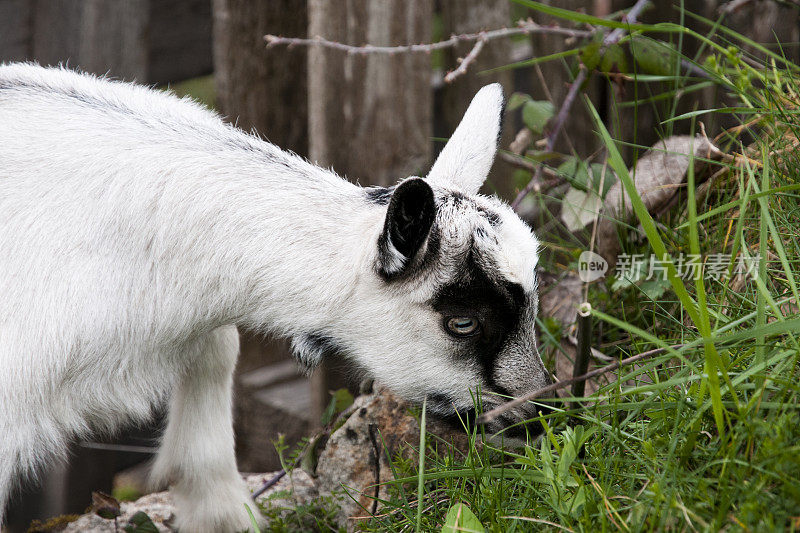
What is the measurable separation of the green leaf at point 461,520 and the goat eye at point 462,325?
669mm

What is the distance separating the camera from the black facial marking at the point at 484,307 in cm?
279

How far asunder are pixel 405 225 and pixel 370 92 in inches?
80.0

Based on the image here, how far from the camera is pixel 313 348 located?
300cm

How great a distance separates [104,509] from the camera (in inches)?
135

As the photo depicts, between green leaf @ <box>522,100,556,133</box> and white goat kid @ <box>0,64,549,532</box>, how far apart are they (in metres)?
0.96

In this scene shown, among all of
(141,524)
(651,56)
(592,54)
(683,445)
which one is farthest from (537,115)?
(141,524)

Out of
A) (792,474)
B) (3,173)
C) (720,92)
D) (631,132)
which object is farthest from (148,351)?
(720,92)

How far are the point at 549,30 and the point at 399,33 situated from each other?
0.88 meters

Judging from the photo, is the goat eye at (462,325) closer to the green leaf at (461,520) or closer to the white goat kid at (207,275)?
the white goat kid at (207,275)

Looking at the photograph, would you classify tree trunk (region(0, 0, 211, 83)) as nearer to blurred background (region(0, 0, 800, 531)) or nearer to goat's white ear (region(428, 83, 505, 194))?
blurred background (region(0, 0, 800, 531))

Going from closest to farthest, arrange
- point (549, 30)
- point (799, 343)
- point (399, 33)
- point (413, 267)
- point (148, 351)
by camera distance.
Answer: point (799, 343) → point (413, 267) → point (148, 351) → point (549, 30) → point (399, 33)

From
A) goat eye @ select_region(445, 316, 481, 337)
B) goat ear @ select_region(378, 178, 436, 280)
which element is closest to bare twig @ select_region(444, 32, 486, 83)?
goat ear @ select_region(378, 178, 436, 280)

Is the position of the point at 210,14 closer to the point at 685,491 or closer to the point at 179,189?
the point at 179,189

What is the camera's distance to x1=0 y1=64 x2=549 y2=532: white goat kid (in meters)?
2.81
